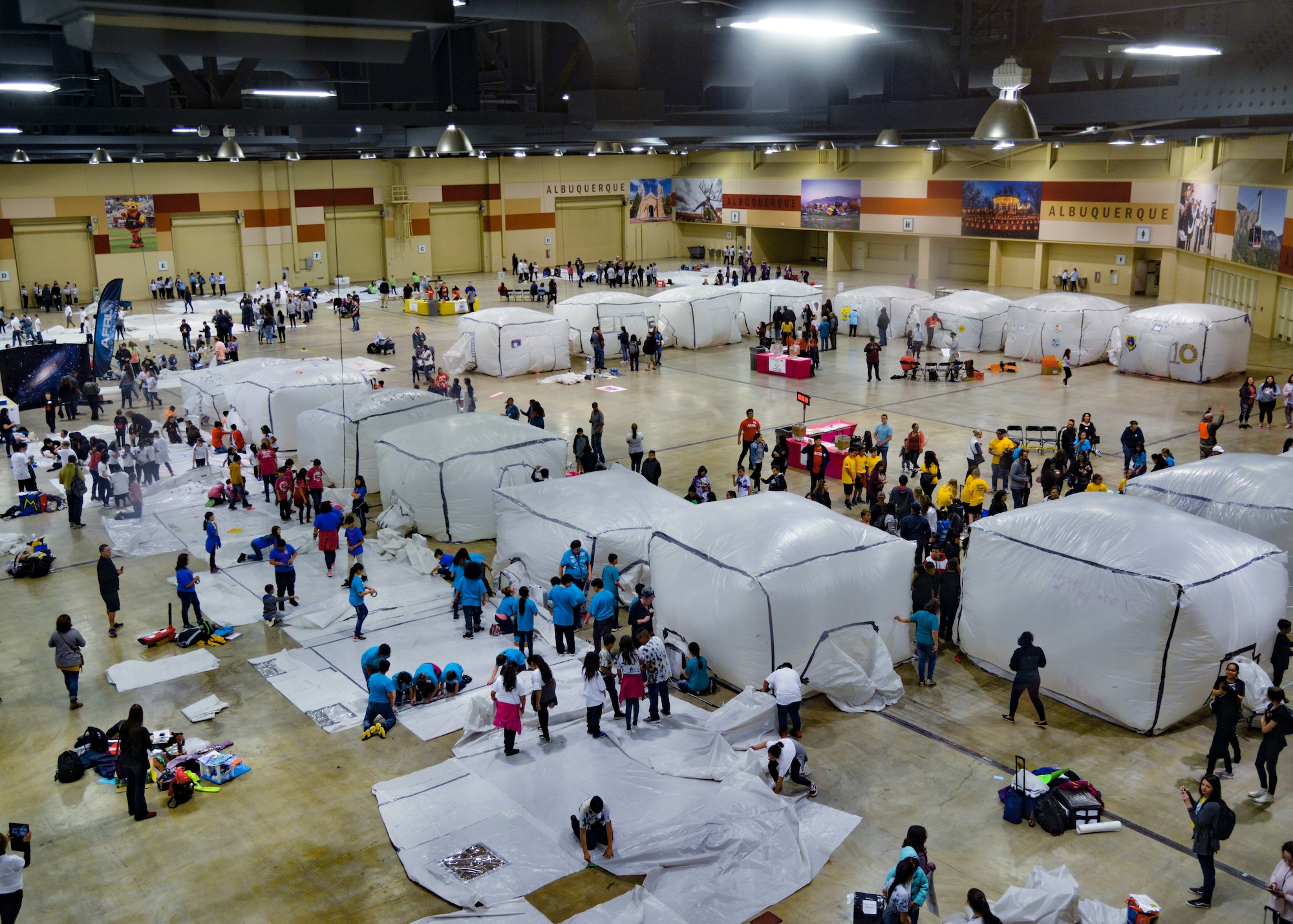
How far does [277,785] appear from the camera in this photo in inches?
430

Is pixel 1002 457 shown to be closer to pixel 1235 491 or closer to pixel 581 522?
pixel 1235 491

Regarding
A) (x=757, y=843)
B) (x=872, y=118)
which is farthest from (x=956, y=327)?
(x=757, y=843)

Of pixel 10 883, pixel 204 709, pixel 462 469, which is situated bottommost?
pixel 204 709

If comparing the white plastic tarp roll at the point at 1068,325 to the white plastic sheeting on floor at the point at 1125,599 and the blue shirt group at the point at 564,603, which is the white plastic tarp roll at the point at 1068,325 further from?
the blue shirt group at the point at 564,603

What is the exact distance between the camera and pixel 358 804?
1054 cm

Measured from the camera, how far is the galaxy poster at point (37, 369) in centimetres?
2509

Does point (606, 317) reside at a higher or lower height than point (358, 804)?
higher

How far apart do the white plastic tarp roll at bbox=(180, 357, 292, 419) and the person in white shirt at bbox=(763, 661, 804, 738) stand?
17762 millimetres

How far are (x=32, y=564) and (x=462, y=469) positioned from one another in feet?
22.1

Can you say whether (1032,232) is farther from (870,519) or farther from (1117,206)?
(870,519)

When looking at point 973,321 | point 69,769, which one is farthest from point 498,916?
point 973,321

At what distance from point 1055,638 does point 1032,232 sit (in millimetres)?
36252

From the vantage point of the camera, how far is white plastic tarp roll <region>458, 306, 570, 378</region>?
101 ft

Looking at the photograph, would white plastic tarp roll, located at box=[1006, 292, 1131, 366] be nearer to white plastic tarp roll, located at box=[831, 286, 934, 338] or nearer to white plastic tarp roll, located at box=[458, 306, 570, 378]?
white plastic tarp roll, located at box=[831, 286, 934, 338]
